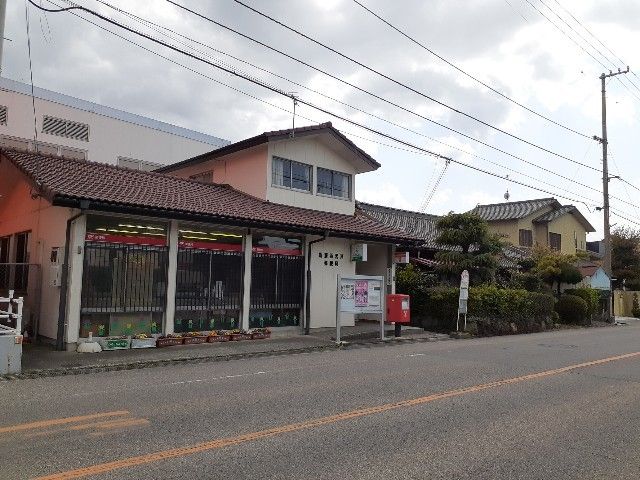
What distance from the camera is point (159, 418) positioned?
22.5 ft

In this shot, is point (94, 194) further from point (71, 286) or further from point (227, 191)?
point (227, 191)

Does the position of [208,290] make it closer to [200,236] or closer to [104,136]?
[200,236]

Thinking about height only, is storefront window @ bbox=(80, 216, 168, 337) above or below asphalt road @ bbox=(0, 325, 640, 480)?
above

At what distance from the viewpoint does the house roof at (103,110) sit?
3781cm

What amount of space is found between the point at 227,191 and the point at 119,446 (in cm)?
1441

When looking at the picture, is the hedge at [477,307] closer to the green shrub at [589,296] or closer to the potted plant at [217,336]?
the green shrub at [589,296]

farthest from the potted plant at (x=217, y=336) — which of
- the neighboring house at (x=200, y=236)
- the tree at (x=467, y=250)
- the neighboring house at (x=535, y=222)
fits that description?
the neighboring house at (x=535, y=222)

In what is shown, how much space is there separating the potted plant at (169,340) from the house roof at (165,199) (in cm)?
311

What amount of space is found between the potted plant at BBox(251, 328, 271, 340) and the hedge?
7401 mm

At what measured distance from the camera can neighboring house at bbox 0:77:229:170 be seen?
36.8m

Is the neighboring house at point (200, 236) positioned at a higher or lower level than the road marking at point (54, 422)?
higher

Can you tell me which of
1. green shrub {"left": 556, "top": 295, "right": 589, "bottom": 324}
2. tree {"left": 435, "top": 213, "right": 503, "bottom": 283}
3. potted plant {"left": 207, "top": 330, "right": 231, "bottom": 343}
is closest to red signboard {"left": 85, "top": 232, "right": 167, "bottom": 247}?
potted plant {"left": 207, "top": 330, "right": 231, "bottom": 343}

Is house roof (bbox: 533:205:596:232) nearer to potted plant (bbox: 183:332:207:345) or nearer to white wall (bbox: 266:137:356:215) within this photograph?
white wall (bbox: 266:137:356:215)

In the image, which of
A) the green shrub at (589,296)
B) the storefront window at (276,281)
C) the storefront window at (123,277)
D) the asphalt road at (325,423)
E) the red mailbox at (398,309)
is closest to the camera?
the asphalt road at (325,423)
